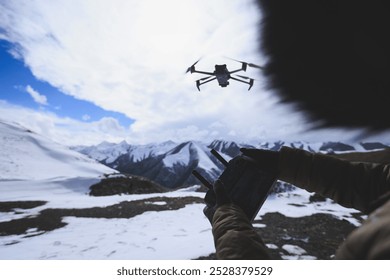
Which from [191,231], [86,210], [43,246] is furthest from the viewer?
[86,210]

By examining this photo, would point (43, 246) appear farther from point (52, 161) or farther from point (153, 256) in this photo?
point (52, 161)

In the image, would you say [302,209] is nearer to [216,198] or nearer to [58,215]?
[216,198]

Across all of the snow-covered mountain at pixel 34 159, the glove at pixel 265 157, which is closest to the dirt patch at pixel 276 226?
the glove at pixel 265 157

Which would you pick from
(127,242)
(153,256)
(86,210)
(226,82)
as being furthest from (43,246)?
(226,82)

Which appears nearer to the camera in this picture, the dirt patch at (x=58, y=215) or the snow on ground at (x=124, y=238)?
the snow on ground at (x=124, y=238)

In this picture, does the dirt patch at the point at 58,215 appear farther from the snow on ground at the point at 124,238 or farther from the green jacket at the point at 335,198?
the green jacket at the point at 335,198
